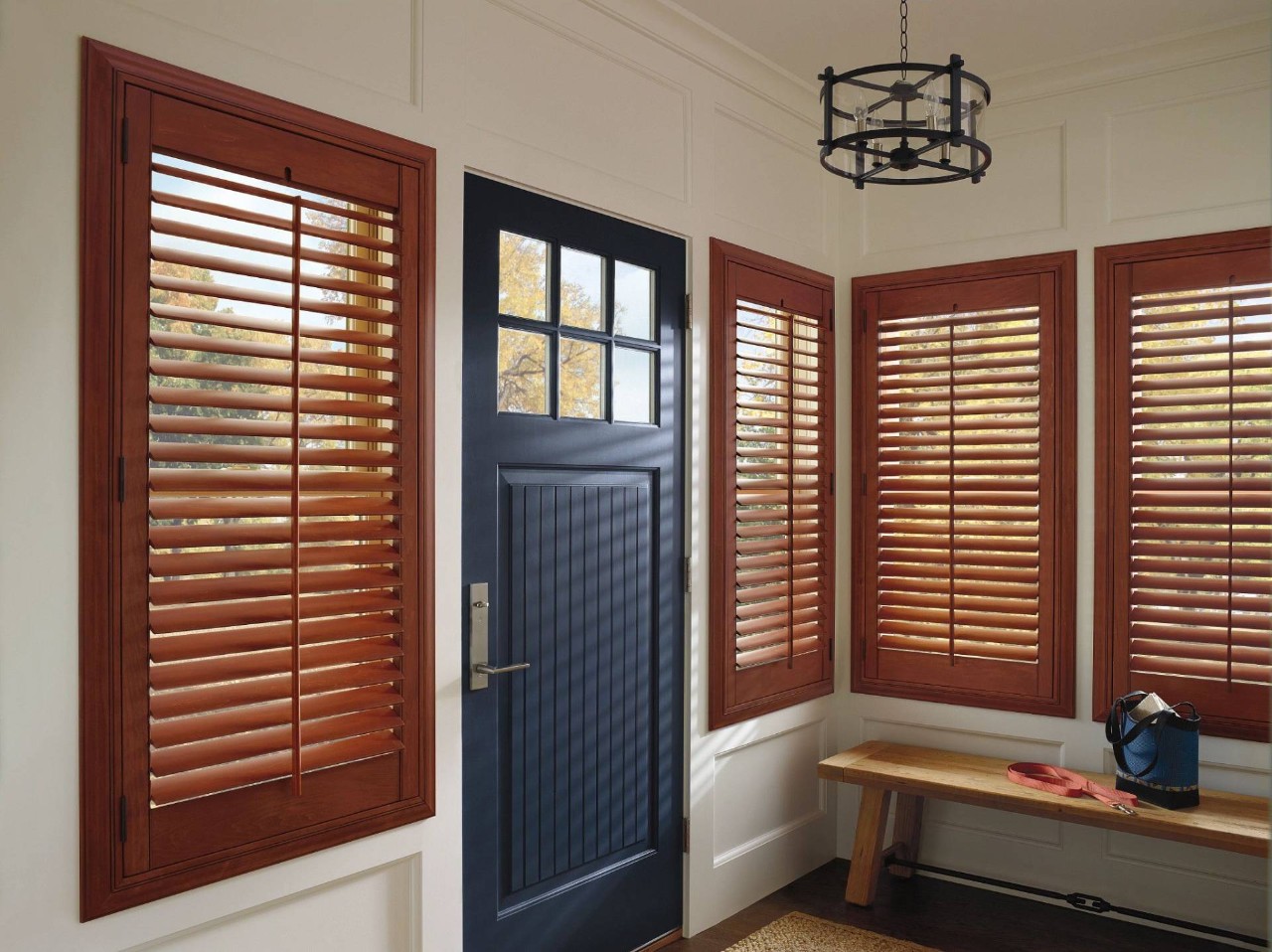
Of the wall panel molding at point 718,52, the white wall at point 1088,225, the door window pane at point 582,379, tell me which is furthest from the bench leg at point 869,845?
the wall panel molding at point 718,52

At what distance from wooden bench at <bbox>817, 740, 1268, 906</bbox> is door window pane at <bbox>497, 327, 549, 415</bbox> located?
5.42ft

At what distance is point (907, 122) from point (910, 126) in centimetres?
1

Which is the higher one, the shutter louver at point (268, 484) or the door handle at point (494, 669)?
the shutter louver at point (268, 484)

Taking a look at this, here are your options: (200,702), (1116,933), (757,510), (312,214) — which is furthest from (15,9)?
(1116,933)

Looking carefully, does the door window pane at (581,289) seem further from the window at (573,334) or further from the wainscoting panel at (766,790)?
the wainscoting panel at (766,790)

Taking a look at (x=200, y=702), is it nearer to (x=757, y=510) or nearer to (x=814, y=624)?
(x=757, y=510)

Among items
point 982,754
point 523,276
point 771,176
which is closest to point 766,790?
point 982,754

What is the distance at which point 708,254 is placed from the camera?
10.3 ft

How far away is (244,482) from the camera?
1.91 meters

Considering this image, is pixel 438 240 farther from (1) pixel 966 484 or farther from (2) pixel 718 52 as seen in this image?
(1) pixel 966 484

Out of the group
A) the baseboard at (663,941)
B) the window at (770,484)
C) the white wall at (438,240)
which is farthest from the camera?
the window at (770,484)

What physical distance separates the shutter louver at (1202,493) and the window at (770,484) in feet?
3.31

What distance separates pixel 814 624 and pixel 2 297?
2710mm

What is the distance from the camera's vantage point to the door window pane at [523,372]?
2504 mm
